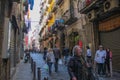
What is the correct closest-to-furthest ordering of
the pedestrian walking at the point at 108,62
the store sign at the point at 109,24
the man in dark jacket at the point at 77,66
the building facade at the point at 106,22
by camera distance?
1. the man in dark jacket at the point at 77,66
2. the pedestrian walking at the point at 108,62
3. the building facade at the point at 106,22
4. the store sign at the point at 109,24

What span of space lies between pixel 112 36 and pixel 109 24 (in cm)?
91

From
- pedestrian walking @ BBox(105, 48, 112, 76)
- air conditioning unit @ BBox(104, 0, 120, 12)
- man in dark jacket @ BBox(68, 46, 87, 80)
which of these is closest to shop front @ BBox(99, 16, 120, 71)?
air conditioning unit @ BBox(104, 0, 120, 12)

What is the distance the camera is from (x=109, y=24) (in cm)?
1675

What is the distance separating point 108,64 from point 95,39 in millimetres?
5695

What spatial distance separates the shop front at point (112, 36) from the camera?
15.4m

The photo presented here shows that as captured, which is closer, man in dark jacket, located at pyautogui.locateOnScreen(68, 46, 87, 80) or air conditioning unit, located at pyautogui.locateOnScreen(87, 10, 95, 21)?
man in dark jacket, located at pyautogui.locateOnScreen(68, 46, 87, 80)

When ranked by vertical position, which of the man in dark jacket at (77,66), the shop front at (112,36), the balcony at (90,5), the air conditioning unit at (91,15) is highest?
the balcony at (90,5)

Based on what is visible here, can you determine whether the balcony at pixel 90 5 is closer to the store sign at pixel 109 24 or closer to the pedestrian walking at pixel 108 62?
the store sign at pixel 109 24

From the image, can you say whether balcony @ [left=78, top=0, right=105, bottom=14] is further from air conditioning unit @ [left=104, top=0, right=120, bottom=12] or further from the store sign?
the store sign

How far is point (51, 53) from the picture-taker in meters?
13.9

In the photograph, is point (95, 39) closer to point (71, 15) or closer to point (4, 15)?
point (71, 15)

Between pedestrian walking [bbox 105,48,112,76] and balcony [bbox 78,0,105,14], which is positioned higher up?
balcony [bbox 78,0,105,14]

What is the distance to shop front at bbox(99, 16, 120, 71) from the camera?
607 inches

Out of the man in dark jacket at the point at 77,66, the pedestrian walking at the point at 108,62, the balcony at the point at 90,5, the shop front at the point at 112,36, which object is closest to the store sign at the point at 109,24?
the shop front at the point at 112,36
